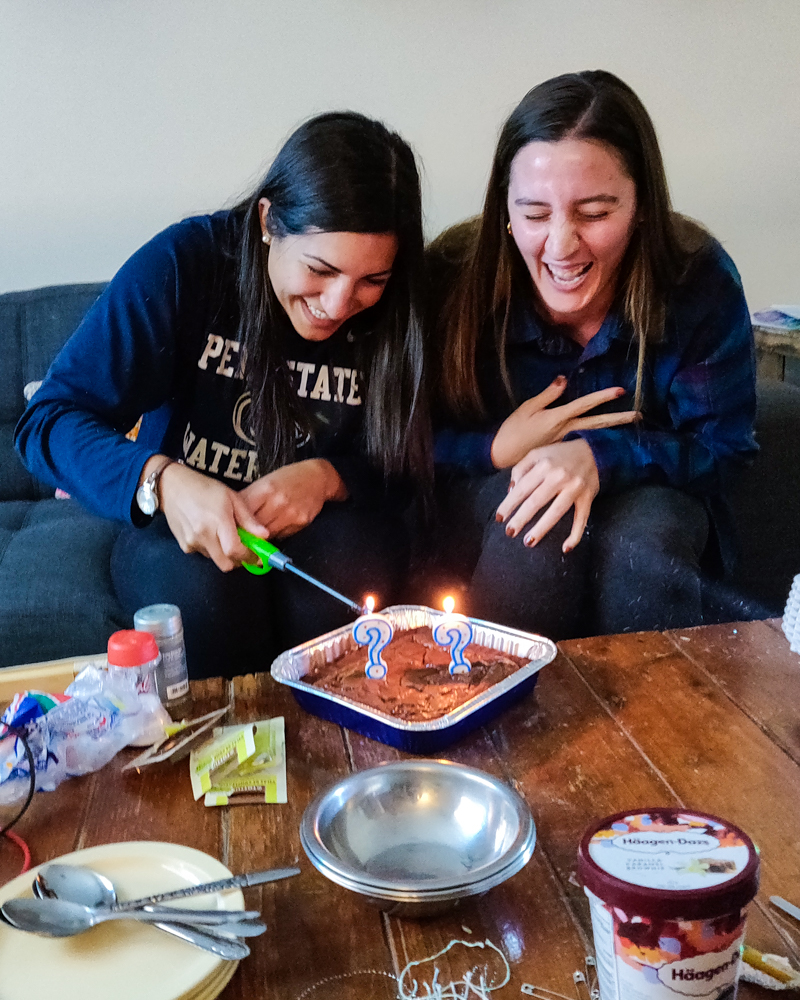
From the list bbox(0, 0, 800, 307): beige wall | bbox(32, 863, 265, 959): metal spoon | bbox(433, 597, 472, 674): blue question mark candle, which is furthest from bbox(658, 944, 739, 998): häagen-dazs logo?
bbox(0, 0, 800, 307): beige wall

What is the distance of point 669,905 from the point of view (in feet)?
1.65

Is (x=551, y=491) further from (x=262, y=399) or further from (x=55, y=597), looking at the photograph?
(x=55, y=597)

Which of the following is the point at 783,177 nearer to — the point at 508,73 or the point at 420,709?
the point at 508,73

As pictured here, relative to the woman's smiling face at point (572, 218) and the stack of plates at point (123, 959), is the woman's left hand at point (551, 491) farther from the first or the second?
the stack of plates at point (123, 959)

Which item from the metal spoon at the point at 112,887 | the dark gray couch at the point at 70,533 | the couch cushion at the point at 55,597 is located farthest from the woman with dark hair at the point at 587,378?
the metal spoon at the point at 112,887

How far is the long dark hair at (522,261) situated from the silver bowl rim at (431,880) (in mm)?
886

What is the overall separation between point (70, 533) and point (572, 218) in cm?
100

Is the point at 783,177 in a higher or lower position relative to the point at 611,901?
higher

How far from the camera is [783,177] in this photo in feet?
6.29

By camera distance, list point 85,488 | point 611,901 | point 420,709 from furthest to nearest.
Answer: point 85,488 < point 420,709 < point 611,901

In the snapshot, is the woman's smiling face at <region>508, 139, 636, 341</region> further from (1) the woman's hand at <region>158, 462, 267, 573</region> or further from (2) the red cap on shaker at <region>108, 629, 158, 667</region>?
(2) the red cap on shaker at <region>108, 629, 158, 667</region>

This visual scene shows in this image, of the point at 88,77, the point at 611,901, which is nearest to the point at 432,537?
the point at 88,77

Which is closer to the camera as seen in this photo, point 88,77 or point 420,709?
point 420,709

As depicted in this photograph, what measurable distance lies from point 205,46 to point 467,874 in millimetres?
1570
